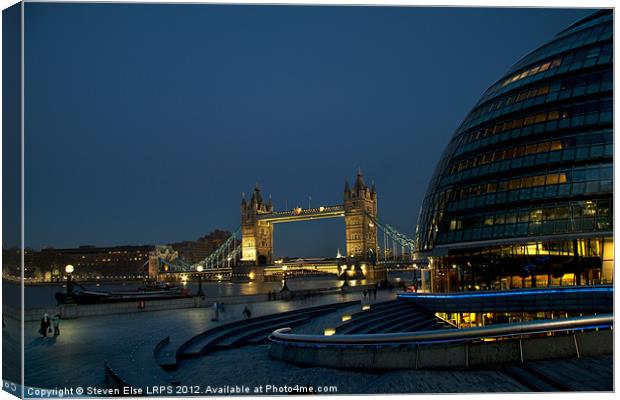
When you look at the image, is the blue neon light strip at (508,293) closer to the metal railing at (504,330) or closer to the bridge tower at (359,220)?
the metal railing at (504,330)

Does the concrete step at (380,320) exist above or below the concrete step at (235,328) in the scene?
below

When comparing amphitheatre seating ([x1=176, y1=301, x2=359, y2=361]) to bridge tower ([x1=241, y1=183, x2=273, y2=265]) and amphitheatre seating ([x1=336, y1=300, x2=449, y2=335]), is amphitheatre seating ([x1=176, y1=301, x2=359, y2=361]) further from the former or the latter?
bridge tower ([x1=241, y1=183, x2=273, y2=265])

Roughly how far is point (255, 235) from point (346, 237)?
101 feet

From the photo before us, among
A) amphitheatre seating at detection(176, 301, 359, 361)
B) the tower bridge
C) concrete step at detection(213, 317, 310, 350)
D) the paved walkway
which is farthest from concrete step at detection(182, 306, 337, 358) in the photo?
the tower bridge

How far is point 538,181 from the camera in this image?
27.9 m

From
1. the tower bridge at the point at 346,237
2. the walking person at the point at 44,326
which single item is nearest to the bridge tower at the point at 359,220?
the tower bridge at the point at 346,237

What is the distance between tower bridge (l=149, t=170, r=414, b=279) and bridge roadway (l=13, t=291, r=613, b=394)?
88.3 metres

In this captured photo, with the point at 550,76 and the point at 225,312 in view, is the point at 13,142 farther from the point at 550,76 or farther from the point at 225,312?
the point at 550,76

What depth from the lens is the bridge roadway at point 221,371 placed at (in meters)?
11.0

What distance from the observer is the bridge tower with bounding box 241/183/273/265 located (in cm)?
15438

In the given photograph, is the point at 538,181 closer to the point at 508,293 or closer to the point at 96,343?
the point at 508,293

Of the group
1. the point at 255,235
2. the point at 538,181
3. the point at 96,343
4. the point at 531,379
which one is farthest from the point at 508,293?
the point at 255,235

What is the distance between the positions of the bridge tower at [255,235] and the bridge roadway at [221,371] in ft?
440

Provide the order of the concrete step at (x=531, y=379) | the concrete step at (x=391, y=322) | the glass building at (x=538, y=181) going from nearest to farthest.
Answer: the concrete step at (x=531, y=379) < the concrete step at (x=391, y=322) < the glass building at (x=538, y=181)
